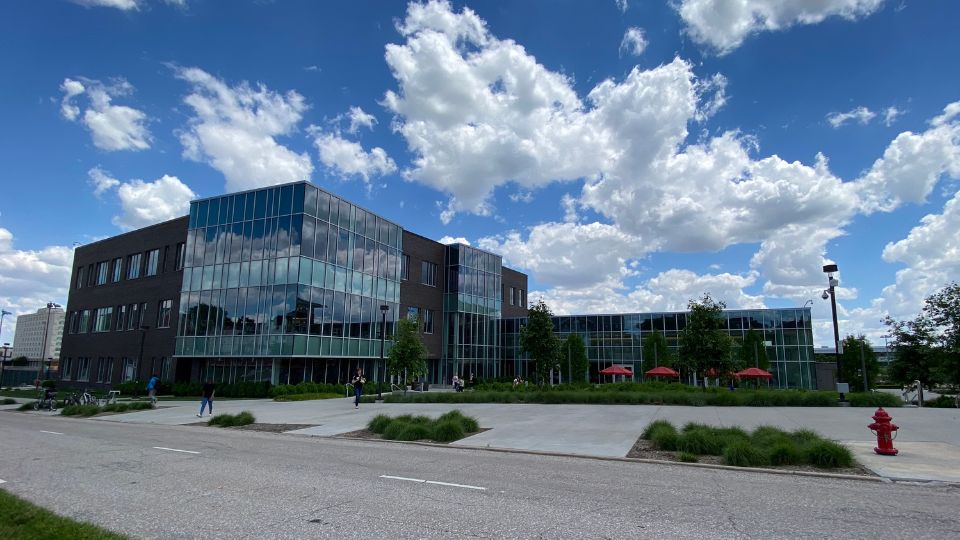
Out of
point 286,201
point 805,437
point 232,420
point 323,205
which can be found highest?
point 323,205

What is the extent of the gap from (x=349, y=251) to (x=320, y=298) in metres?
4.71

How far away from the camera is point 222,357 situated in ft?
124

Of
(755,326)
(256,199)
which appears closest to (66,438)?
(256,199)

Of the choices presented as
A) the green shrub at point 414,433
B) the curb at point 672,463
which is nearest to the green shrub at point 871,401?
the curb at point 672,463

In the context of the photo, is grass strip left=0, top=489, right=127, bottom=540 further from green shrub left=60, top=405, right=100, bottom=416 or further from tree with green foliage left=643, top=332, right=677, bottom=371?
tree with green foliage left=643, top=332, right=677, bottom=371

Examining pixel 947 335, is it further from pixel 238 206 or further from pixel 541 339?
pixel 238 206

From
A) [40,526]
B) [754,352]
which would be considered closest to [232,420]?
[40,526]

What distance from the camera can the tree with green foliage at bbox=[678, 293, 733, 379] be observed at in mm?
28438

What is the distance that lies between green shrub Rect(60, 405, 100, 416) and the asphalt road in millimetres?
15677

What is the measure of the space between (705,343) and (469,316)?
93.6ft

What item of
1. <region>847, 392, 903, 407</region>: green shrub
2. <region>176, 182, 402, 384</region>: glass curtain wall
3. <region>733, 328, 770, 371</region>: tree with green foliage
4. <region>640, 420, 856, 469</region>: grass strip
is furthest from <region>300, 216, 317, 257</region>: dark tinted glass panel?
<region>733, 328, 770, 371</region>: tree with green foliage

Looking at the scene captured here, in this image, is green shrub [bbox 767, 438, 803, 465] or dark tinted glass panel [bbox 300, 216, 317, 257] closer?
green shrub [bbox 767, 438, 803, 465]

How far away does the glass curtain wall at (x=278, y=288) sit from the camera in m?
36.3

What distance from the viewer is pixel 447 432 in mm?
14797
